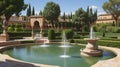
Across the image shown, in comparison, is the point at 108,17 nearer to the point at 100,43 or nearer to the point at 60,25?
the point at 60,25

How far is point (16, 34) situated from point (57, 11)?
21.0m

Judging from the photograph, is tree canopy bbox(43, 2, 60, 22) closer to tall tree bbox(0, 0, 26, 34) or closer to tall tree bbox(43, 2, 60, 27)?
tall tree bbox(43, 2, 60, 27)

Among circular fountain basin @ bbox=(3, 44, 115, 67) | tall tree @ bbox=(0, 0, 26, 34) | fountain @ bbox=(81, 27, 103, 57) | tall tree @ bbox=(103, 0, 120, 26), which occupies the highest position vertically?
tall tree @ bbox=(103, 0, 120, 26)

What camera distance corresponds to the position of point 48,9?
5734 cm

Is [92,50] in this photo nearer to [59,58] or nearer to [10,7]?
[59,58]

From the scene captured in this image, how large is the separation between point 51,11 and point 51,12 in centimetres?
25

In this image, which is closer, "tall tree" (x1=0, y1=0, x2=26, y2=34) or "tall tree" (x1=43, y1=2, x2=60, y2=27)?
"tall tree" (x1=0, y1=0, x2=26, y2=34)

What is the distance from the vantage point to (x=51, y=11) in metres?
56.8

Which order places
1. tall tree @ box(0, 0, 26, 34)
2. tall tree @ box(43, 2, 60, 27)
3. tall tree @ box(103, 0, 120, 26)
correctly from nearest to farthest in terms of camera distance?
1. tall tree @ box(0, 0, 26, 34)
2. tall tree @ box(43, 2, 60, 27)
3. tall tree @ box(103, 0, 120, 26)

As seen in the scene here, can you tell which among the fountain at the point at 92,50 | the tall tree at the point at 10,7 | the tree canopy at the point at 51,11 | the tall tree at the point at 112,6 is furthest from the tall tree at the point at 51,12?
the fountain at the point at 92,50

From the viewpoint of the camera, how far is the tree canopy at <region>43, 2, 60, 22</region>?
56750 millimetres

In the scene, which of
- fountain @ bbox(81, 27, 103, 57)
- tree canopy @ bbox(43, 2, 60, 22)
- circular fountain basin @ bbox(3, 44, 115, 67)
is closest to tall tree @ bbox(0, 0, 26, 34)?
circular fountain basin @ bbox(3, 44, 115, 67)

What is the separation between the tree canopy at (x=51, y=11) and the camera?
56.8 meters

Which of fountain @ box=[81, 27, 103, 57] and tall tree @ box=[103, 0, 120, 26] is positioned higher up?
tall tree @ box=[103, 0, 120, 26]
